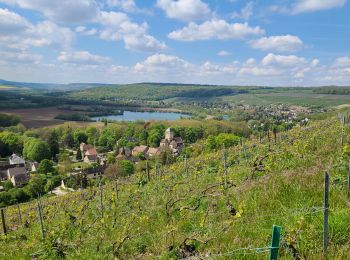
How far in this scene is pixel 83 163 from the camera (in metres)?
69.1

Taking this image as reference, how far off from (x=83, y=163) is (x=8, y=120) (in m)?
73.5

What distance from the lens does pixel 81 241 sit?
586cm

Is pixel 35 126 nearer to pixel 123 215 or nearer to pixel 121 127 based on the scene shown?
pixel 121 127

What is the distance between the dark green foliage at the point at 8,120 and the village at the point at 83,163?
55.4m

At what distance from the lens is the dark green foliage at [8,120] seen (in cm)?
12450

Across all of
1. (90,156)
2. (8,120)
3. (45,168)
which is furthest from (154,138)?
(8,120)

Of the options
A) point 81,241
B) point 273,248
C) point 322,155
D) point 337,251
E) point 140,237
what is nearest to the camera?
point 273,248

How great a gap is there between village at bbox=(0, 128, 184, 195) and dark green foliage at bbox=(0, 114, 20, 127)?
55414mm

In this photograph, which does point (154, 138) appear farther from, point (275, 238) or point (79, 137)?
point (275, 238)

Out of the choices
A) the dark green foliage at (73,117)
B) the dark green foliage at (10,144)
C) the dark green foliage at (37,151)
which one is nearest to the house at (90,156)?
the dark green foliage at (37,151)

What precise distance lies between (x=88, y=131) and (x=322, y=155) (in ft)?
329

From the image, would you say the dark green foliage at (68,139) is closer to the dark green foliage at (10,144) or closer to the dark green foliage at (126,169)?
the dark green foliage at (10,144)

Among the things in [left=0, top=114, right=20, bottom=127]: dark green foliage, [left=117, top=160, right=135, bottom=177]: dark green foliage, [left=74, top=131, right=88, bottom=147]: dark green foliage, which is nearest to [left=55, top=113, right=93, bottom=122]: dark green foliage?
[left=0, top=114, right=20, bottom=127]: dark green foliage

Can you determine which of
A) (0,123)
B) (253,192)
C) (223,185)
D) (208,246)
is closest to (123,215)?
(223,185)
